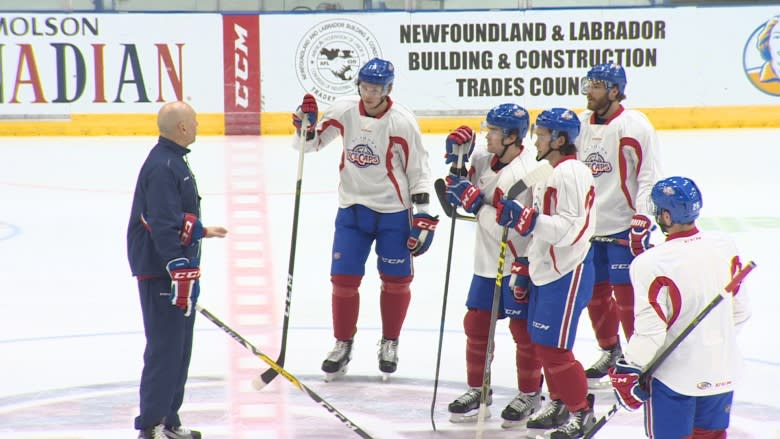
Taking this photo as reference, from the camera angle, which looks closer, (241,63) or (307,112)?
(307,112)

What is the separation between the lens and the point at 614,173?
5551mm

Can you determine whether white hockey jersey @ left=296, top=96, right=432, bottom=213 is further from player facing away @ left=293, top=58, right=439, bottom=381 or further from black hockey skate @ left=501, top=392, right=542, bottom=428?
black hockey skate @ left=501, top=392, right=542, bottom=428

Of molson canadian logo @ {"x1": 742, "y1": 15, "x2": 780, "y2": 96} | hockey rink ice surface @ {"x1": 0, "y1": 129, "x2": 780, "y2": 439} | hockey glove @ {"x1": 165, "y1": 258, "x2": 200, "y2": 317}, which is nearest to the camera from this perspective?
hockey glove @ {"x1": 165, "y1": 258, "x2": 200, "y2": 317}

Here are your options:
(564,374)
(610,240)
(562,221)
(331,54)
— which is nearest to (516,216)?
(562,221)

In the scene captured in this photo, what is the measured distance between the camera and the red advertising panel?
42.9ft

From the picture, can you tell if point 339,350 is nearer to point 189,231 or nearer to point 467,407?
point 467,407

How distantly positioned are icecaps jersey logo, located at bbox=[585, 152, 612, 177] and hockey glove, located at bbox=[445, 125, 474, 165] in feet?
3.01

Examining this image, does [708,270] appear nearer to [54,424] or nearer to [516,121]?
[516,121]

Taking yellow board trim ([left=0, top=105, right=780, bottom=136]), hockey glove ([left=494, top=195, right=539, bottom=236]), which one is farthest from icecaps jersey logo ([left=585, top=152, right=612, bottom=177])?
yellow board trim ([left=0, top=105, right=780, bottom=136])

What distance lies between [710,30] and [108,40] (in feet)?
22.0

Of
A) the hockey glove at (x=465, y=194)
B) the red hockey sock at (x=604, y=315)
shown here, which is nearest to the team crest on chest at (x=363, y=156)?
the hockey glove at (x=465, y=194)

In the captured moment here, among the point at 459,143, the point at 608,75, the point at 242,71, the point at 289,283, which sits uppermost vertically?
the point at 242,71

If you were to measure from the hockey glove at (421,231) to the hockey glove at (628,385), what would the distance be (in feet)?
6.38

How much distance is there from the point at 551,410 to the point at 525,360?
23 centimetres
